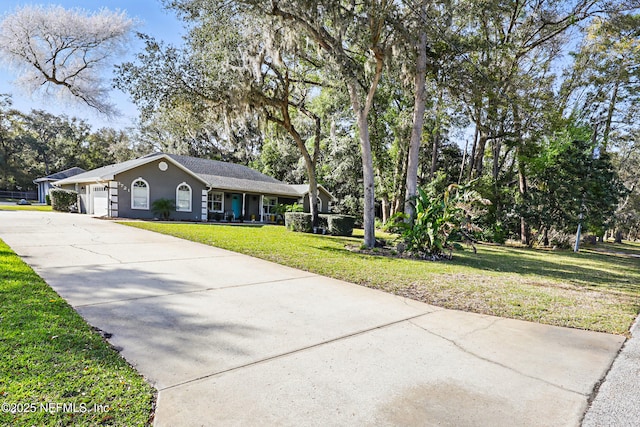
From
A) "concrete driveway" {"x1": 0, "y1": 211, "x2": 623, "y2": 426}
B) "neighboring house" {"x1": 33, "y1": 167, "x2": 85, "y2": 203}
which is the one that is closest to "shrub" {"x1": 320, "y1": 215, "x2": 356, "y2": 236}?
"concrete driveway" {"x1": 0, "y1": 211, "x2": 623, "y2": 426}

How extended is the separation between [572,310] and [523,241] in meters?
14.5

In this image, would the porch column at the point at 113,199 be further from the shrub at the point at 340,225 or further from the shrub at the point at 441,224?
the shrub at the point at 441,224

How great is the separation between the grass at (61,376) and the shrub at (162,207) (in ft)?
55.6

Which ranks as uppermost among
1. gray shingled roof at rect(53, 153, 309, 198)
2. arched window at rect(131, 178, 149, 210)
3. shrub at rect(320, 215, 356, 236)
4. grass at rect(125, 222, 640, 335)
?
gray shingled roof at rect(53, 153, 309, 198)

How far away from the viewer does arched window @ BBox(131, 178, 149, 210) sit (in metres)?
19.0

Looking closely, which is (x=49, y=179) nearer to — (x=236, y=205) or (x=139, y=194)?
(x=139, y=194)

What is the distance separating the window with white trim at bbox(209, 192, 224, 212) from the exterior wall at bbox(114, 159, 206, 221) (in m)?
1.23

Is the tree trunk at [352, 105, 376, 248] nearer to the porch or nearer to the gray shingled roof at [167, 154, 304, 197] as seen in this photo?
the gray shingled roof at [167, 154, 304, 197]

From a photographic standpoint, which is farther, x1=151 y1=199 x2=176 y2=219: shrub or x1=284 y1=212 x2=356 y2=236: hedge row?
x1=151 y1=199 x2=176 y2=219: shrub

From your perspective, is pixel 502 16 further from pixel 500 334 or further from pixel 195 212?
pixel 195 212

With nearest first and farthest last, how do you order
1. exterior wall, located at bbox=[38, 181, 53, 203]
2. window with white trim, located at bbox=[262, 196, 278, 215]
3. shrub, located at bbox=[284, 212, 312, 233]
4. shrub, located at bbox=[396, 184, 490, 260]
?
shrub, located at bbox=[396, 184, 490, 260]
shrub, located at bbox=[284, 212, 312, 233]
window with white trim, located at bbox=[262, 196, 278, 215]
exterior wall, located at bbox=[38, 181, 53, 203]

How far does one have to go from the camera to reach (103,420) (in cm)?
196

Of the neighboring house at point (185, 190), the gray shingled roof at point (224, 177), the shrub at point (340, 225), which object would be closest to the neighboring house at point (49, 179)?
the neighboring house at point (185, 190)

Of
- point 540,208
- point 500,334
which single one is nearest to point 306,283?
point 500,334
